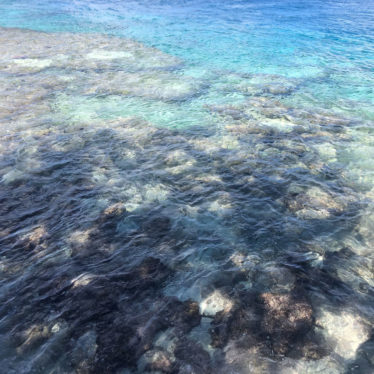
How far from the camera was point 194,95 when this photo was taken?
16.9 m

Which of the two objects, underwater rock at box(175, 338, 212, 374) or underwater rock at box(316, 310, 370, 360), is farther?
underwater rock at box(316, 310, 370, 360)

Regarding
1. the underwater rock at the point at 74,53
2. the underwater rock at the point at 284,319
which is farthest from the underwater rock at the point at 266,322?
the underwater rock at the point at 74,53

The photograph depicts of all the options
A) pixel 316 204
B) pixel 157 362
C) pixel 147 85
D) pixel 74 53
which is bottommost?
pixel 74 53

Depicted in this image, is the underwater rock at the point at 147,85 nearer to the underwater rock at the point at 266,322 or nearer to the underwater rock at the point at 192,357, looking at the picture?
the underwater rock at the point at 266,322

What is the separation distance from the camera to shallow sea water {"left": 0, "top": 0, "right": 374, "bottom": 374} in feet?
19.2

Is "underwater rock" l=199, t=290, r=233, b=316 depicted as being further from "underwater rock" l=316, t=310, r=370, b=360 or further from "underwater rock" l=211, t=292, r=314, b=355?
"underwater rock" l=316, t=310, r=370, b=360

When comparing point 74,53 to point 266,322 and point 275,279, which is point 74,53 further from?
point 266,322

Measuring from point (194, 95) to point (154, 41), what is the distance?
12418mm

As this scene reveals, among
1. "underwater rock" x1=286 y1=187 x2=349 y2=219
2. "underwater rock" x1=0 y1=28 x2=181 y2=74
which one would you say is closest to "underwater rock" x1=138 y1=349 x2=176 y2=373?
"underwater rock" x1=286 y1=187 x2=349 y2=219

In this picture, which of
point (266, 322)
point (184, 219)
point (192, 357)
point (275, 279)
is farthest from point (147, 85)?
point (192, 357)

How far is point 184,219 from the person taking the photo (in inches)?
345

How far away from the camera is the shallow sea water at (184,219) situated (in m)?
5.85

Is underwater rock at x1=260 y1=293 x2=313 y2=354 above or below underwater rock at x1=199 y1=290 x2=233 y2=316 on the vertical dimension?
above

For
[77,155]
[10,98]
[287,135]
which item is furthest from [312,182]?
[10,98]
